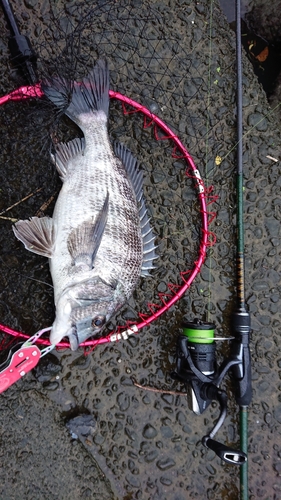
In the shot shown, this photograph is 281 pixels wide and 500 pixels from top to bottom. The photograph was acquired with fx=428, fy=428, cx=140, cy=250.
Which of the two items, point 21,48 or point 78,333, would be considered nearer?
point 78,333

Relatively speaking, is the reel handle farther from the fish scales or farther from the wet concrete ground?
the fish scales

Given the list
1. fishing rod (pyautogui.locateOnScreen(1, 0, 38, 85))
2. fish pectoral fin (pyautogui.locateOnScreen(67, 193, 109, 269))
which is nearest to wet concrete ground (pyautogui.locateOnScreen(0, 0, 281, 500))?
fishing rod (pyautogui.locateOnScreen(1, 0, 38, 85))

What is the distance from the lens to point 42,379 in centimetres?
277

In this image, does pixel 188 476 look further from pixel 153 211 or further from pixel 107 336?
pixel 153 211

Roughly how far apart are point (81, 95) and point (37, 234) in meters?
0.90

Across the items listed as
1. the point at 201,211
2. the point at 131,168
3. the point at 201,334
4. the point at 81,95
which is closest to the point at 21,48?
the point at 81,95

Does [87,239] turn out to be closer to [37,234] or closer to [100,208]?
[100,208]

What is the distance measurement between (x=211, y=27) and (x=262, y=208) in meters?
1.38

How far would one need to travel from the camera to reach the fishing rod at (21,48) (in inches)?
102

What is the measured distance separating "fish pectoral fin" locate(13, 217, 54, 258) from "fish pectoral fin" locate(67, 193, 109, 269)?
17 cm

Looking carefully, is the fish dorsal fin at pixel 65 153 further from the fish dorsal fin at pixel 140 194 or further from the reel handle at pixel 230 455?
the reel handle at pixel 230 455

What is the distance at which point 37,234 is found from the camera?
247cm

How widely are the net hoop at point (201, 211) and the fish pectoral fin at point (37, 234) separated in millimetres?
506

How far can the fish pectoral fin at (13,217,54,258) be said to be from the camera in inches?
97.0
